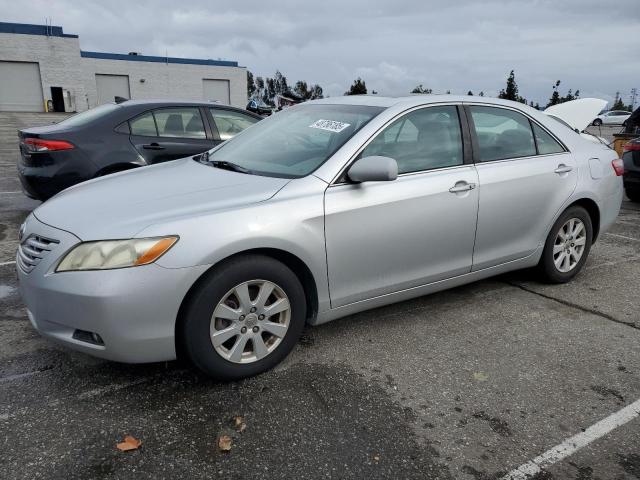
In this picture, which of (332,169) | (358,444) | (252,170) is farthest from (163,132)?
(358,444)

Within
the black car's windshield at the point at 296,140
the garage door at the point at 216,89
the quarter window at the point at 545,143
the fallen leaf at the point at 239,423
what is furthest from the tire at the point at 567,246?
the garage door at the point at 216,89

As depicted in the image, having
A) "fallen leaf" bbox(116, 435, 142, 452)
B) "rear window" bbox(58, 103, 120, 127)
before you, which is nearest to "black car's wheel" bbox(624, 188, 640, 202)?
"rear window" bbox(58, 103, 120, 127)

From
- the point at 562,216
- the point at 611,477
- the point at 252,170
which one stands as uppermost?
the point at 252,170

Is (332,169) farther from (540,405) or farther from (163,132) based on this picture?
(163,132)

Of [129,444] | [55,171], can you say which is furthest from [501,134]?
[55,171]

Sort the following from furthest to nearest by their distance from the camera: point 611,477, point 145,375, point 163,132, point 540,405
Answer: point 163,132 → point 145,375 → point 540,405 → point 611,477

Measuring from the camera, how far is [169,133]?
20.3 feet

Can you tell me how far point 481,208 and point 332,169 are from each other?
1202 millimetres

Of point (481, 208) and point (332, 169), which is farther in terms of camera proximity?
point (481, 208)

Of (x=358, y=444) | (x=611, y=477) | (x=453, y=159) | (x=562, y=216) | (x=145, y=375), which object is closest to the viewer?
(x=611, y=477)

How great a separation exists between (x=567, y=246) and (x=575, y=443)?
7.56 ft

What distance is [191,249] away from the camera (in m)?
2.56

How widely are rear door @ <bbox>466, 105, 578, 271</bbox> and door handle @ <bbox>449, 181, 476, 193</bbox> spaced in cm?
10

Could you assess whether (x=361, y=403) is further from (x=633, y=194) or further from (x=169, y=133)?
(x=633, y=194)
